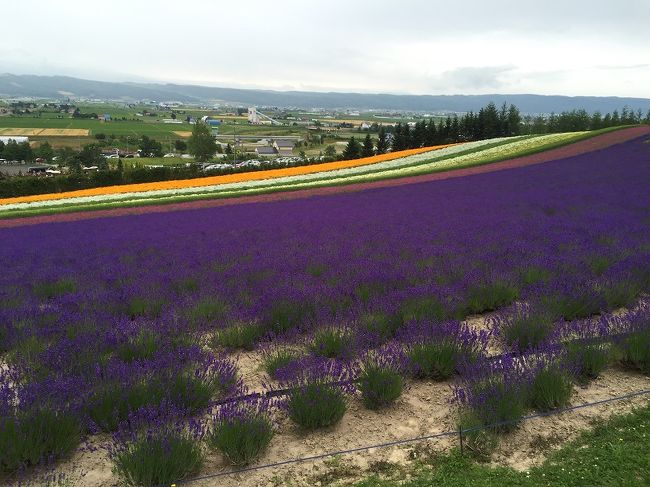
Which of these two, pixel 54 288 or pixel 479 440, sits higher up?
pixel 479 440

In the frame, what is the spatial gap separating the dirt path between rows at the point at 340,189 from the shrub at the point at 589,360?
18.9m

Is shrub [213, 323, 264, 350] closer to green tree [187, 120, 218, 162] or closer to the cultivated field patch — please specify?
green tree [187, 120, 218, 162]

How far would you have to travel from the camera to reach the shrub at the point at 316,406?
3.90 metres

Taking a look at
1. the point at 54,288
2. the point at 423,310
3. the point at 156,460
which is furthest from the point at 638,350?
the point at 54,288

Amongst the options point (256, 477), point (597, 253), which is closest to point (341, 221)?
point (597, 253)

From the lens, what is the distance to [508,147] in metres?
38.8

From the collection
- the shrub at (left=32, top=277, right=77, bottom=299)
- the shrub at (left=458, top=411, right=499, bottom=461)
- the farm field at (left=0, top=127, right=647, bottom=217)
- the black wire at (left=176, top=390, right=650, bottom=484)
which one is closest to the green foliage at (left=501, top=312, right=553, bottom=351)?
the black wire at (left=176, top=390, right=650, bottom=484)

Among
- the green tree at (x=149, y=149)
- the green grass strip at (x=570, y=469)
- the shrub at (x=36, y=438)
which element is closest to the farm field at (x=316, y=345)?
the shrub at (x=36, y=438)

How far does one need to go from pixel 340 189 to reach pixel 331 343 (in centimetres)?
2050

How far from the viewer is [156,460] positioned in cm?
315

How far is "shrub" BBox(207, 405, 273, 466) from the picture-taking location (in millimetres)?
3479

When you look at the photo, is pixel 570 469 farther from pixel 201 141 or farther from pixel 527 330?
pixel 201 141

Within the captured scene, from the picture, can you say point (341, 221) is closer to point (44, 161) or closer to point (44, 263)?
point (44, 263)

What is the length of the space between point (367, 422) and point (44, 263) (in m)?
9.26
